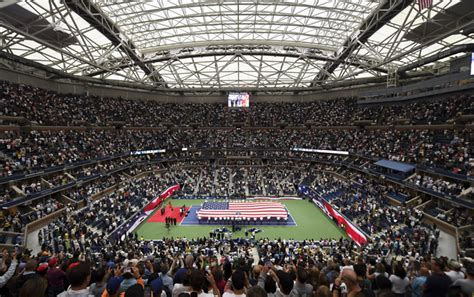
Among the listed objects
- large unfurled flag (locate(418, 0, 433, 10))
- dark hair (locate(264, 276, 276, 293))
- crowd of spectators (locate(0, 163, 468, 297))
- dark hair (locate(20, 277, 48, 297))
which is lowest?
crowd of spectators (locate(0, 163, 468, 297))

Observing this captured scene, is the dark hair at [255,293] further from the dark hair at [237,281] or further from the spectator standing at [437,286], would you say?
the spectator standing at [437,286]

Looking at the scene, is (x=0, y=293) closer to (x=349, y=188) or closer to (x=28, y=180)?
(x=28, y=180)

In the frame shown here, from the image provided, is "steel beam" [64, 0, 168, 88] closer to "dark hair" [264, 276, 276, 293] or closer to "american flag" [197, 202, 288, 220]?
"american flag" [197, 202, 288, 220]

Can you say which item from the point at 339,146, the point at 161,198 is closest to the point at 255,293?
the point at 161,198

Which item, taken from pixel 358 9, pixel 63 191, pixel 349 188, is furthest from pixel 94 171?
pixel 358 9

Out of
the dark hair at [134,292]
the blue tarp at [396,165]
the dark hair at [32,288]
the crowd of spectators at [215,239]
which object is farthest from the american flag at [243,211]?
the dark hair at [32,288]

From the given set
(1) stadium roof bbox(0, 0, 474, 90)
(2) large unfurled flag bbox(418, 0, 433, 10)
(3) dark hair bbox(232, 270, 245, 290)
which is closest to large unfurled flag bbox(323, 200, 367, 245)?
(1) stadium roof bbox(0, 0, 474, 90)
